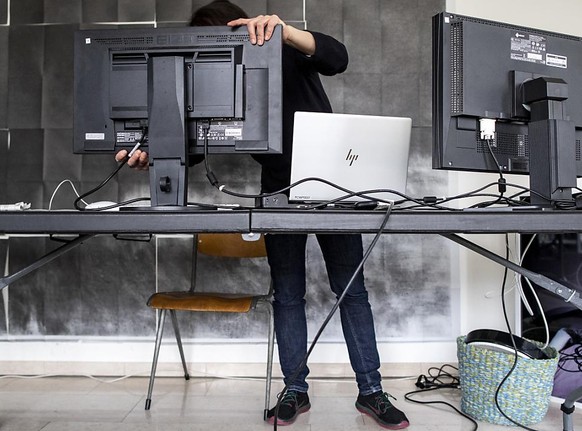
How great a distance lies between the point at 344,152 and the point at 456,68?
0.35 m

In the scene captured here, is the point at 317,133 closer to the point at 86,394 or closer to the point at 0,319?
the point at 86,394

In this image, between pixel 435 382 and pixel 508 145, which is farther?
pixel 435 382

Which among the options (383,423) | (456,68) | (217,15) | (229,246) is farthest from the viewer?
(229,246)

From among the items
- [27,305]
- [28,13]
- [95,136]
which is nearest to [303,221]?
[95,136]

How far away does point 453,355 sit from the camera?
274 centimetres

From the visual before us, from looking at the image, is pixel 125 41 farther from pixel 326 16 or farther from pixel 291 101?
pixel 326 16

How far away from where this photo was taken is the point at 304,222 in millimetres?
1159

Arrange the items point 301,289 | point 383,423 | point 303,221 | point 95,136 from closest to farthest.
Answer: point 303,221
point 95,136
point 383,423
point 301,289

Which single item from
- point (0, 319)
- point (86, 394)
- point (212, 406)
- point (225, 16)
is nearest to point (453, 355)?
point (212, 406)

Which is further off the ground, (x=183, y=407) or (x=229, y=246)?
(x=229, y=246)

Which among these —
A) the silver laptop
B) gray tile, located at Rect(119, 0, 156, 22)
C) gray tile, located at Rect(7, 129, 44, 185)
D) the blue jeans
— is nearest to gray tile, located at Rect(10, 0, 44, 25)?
gray tile, located at Rect(119, 0, 156, 22)

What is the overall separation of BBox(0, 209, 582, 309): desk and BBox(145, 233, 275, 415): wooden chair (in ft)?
2.71

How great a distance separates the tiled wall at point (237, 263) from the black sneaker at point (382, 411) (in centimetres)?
73

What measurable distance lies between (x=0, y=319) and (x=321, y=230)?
2261 mm
